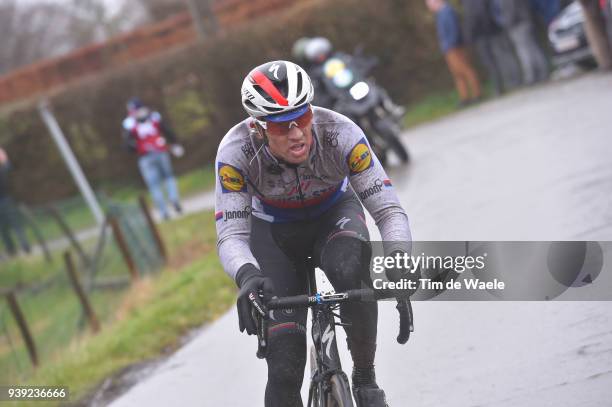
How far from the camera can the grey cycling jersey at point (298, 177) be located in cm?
498

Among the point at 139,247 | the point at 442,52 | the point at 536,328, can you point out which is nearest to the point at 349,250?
the point at 536,328

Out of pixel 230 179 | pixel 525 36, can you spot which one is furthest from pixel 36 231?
pixel 230 179

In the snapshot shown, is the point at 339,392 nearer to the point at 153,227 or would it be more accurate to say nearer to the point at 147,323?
the point at 147,323

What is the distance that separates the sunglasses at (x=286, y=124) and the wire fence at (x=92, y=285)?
716cm

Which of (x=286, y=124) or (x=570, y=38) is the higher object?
(x=286, y=124)

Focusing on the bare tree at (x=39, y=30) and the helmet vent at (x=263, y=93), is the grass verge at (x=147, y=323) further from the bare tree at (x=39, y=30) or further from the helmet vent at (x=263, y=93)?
the bare tree at (x=39, y=30)

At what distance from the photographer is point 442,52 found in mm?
20734

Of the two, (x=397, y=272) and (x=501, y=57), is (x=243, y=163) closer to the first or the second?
(x=397, y=272)

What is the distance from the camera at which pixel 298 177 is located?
510 cm

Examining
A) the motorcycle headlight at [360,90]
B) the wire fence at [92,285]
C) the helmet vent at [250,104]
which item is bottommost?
the wire fence at [92,285]

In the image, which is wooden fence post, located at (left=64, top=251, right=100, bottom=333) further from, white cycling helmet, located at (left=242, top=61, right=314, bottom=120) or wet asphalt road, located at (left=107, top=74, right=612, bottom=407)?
white cycling helmet, located at (left=242, top=61, right=314, bottom=120)

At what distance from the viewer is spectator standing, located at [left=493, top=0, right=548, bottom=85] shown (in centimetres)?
1786

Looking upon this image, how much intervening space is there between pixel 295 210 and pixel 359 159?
0.48m

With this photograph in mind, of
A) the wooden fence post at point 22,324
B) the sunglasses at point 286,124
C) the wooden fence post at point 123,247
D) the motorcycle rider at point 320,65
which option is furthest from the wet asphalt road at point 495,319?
the wooden fence post at point 123,247
